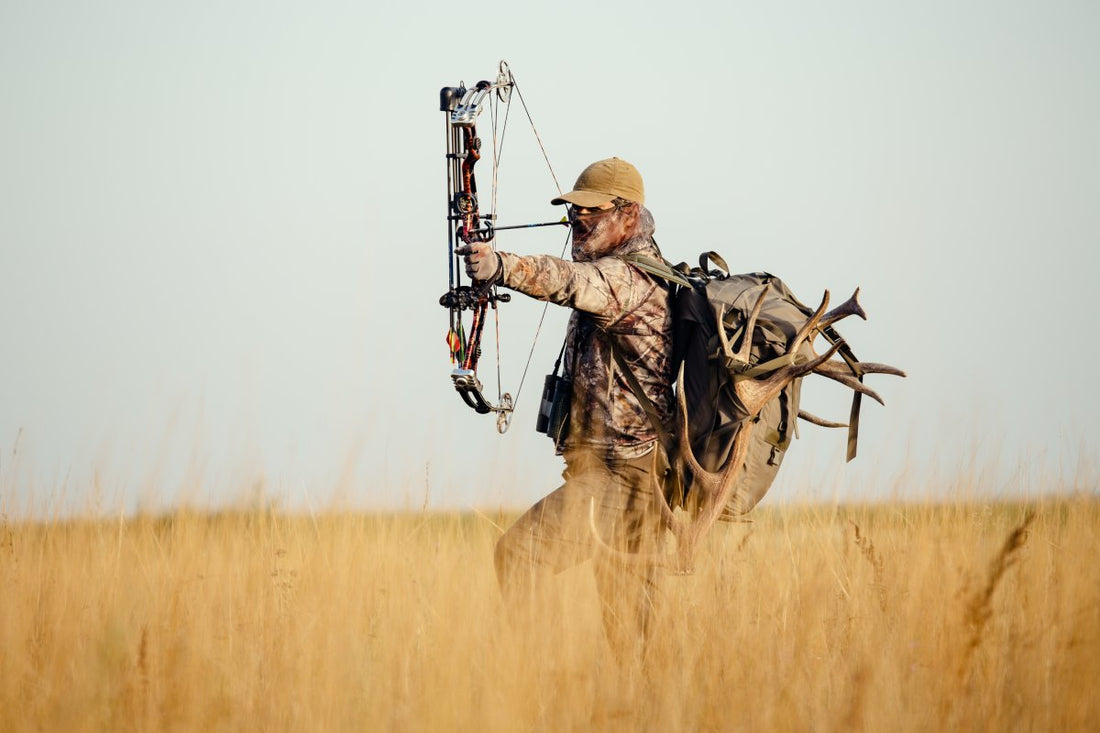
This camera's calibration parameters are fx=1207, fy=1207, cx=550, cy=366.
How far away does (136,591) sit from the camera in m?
5.12

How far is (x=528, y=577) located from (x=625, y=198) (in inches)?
59.3

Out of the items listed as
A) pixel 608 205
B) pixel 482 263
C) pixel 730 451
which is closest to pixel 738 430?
pixel 730 451

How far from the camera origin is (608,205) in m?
4.68

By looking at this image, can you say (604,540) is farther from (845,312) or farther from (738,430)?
(845,312)

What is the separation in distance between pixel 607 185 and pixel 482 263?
874 mm

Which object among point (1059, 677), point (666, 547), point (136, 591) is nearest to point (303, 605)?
point (136, 591)

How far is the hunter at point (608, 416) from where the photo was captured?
428 centimetres

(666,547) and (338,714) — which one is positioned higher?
(666,547)

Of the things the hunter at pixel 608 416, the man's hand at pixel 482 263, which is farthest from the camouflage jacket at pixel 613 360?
the man's hand at pixel 482 263

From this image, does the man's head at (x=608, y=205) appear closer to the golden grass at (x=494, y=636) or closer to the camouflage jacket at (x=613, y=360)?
the camouflage jacket at (x=613, y=360)

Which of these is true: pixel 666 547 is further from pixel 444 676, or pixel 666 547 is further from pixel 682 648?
pixel 444 676

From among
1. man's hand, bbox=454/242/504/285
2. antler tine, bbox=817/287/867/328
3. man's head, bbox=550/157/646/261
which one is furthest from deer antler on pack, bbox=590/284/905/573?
man's hand, bbox=454/242/504/285

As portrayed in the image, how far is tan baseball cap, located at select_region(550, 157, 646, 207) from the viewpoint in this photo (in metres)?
4.64

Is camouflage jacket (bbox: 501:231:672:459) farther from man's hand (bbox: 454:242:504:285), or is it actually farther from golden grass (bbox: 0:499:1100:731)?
golden grass (bbox: 0:499:1100:731)
